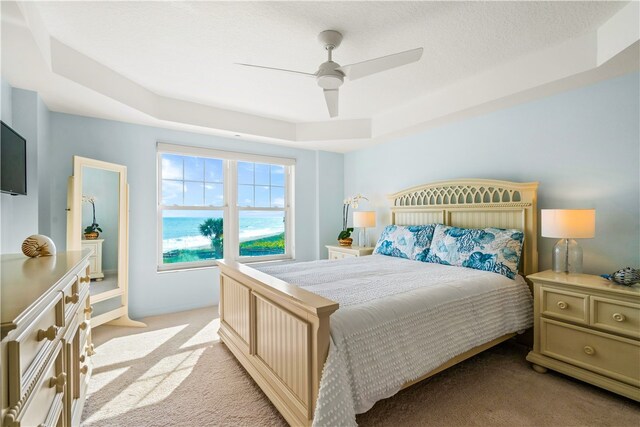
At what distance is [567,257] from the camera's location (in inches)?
97.1

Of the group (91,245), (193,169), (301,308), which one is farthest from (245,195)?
(301,308)

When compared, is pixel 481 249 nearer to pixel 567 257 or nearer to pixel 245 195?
pixel 567 257

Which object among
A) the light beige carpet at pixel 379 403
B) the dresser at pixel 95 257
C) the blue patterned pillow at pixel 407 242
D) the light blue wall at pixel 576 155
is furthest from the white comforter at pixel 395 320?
the dresser at pixel 95 257

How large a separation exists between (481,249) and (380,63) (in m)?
1.85

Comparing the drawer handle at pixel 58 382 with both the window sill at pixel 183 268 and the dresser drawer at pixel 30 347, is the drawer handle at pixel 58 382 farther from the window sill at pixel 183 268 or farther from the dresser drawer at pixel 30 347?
the window sill at pixel 183 268

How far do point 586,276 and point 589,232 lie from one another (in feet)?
1.21

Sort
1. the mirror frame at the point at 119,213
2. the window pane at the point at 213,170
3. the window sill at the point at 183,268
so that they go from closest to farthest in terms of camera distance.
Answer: the mirror frame at the point at 119,213
the window sill at the point at 183,268
the window pane at the point at 213,170

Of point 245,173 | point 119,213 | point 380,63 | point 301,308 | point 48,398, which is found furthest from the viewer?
point 245,173

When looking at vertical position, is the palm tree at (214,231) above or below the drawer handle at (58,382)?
above

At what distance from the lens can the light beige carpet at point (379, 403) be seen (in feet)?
6.01

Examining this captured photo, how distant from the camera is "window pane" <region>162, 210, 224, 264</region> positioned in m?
4.02

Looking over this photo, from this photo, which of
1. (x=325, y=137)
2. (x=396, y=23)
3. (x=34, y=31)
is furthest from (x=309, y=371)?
(x=325, y=137)

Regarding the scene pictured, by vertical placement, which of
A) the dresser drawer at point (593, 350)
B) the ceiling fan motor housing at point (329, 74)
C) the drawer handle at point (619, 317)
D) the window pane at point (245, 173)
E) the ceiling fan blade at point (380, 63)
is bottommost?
the dresser drawer at point (593, 350)

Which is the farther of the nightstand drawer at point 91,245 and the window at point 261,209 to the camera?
the window at point 261,209
